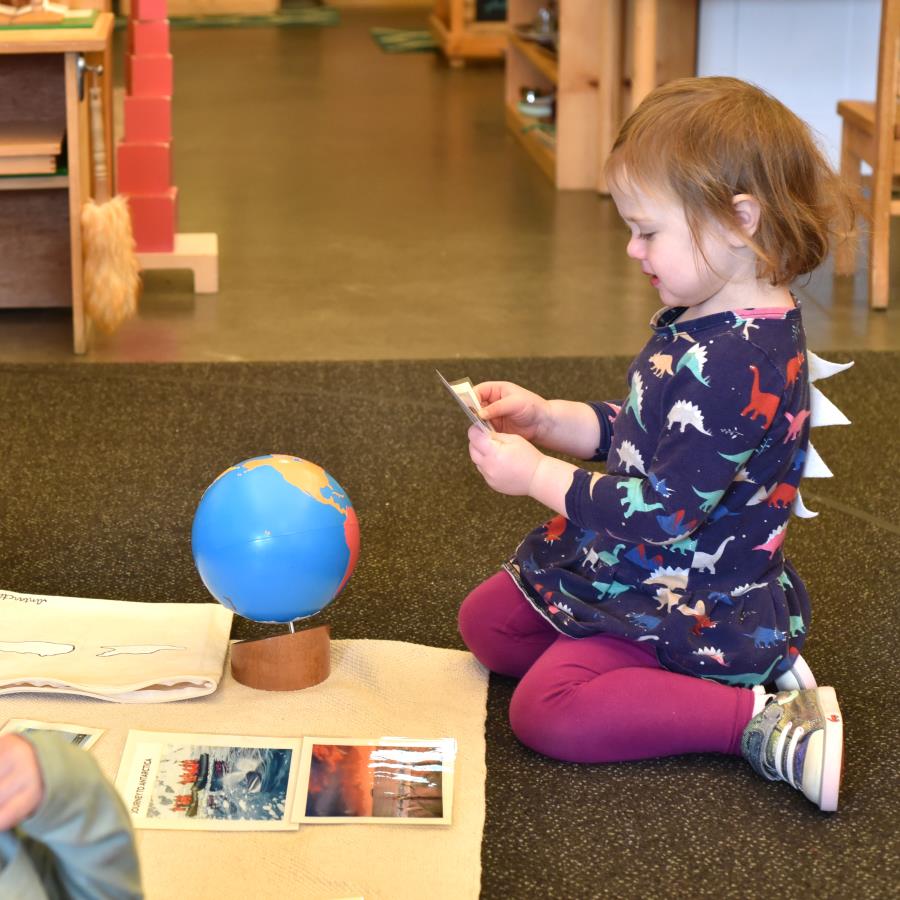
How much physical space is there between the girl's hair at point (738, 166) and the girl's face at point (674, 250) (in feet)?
0.04

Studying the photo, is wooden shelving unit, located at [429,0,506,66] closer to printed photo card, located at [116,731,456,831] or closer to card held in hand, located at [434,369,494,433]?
card held in hand, located at [434,369,494,433]

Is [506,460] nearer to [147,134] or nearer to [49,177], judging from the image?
[49,177]

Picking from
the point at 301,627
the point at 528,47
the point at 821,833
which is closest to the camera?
the point at 821,833

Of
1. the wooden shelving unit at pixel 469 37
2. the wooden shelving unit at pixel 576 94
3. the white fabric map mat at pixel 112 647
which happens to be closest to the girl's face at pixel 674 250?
the white fabric map mat at pixel 112 647

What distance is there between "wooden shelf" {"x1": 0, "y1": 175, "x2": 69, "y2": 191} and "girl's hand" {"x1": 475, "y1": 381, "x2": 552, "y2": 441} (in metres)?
1.64

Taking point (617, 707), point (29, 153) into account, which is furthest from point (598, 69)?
point (617, 707)

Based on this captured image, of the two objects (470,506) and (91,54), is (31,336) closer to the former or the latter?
(91,54)

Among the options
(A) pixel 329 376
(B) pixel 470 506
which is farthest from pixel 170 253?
(B) pixel 470 506

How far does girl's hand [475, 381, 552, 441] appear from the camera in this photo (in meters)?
1.85

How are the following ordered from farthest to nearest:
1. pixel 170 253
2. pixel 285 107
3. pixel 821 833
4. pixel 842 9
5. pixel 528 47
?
pixel 285 107 < pixel 528 47 < pixel 842 9 < pixel 170 253 < pixel 821 833

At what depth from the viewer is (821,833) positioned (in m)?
1.59

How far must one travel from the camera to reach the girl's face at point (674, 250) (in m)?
1.60

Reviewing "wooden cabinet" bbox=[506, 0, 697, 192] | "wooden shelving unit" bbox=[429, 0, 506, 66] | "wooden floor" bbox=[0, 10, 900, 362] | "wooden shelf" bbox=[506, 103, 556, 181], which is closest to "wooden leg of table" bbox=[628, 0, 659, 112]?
"wooden cabinet" bbox=[506, 0, 697, 192]

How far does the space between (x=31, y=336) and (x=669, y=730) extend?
2.20 m
